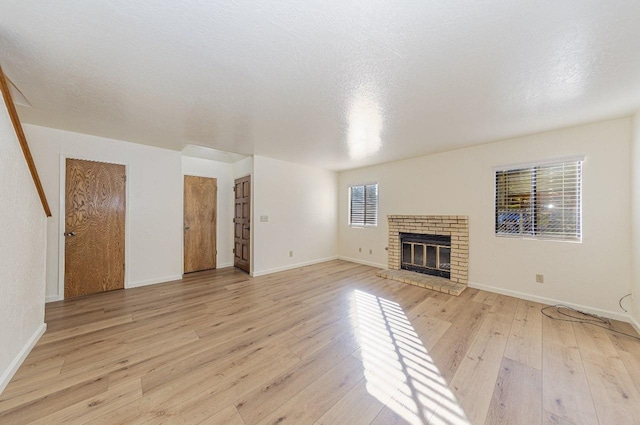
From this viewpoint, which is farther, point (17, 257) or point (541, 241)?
point (541, 241)

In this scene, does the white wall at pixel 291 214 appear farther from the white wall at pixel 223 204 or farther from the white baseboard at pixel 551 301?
the white baseboard at pixel 551 301

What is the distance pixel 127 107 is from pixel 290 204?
125 inches

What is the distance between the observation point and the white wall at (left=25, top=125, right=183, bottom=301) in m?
3.24

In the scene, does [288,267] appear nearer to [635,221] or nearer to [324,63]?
[324,63]

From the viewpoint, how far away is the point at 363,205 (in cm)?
577

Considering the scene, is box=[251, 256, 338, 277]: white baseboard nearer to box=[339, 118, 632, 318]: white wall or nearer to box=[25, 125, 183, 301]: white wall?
box=[25, 125, 183, 301]: white wall

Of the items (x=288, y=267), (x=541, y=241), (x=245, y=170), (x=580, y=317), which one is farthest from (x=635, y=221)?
(x=245, y=170)

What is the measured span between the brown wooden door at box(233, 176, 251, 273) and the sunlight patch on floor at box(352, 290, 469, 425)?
9.37ft

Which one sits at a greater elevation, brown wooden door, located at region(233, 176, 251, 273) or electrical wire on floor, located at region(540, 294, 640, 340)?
brown wooden door, located at region(233, 176, 251, 273)

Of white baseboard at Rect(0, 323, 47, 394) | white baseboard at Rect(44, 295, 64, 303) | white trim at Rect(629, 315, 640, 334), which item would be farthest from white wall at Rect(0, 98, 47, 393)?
white trim at Rect(629, 315, 640, 334)

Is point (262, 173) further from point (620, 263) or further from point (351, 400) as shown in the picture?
point (620, 263)

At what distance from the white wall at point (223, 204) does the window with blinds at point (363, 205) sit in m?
2.99

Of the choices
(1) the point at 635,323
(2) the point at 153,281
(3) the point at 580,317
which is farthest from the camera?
(2) the point at 153,281

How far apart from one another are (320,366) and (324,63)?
7.91ft
